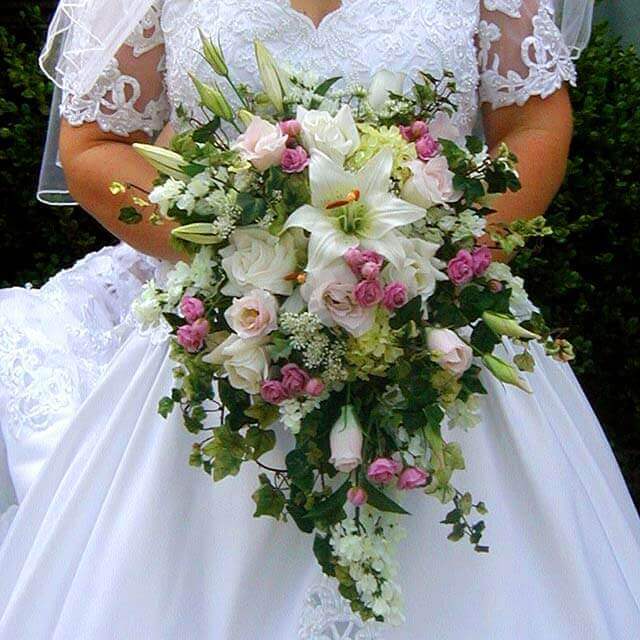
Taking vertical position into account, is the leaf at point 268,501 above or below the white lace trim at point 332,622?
above

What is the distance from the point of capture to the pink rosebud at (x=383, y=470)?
1259 mm

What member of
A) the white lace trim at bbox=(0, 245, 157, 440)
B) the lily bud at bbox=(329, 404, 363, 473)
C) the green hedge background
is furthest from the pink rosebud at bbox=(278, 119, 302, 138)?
the green hedge background

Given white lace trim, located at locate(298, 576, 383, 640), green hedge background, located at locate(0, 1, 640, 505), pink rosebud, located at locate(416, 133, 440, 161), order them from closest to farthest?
pink rosebud, located at locate(416, 133, 440, 161)
white lace trim, located at locate(298, 576, 383, 640)
green hedge background, located at locate(0, 1, 640, 505)

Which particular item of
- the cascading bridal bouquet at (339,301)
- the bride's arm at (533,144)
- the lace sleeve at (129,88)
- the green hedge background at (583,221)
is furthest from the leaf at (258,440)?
the green hedge background at (583,221)

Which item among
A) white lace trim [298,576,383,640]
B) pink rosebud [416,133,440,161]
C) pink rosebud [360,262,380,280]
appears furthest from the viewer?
white lace trim [298,576,383,640]

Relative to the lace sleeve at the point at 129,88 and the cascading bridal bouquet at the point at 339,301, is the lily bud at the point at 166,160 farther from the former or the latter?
the lace sleeve at the point at 129,88

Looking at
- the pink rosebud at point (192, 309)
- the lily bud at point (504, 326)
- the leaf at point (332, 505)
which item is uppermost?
the lily bud at point (504, 326)

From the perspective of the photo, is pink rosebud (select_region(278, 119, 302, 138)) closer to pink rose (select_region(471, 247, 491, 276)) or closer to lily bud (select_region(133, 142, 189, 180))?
lily bud (select_region(133, 142, 189, 180))

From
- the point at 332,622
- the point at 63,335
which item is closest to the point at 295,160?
the point at 332,622

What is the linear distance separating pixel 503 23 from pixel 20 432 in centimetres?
99

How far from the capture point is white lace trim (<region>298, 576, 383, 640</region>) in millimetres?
1425

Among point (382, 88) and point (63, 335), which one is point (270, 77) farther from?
point (63, 335)

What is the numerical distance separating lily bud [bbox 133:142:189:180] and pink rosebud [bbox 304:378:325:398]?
11.4 inches

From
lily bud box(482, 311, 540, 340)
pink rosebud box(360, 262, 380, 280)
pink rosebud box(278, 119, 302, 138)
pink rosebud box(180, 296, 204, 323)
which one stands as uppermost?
pink rosebud box(278, 119, 302, 138)
